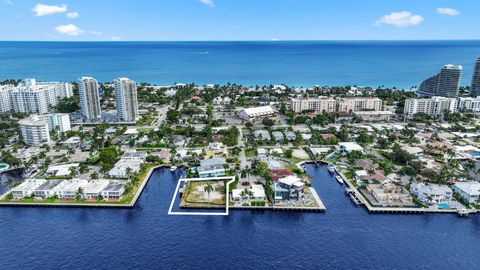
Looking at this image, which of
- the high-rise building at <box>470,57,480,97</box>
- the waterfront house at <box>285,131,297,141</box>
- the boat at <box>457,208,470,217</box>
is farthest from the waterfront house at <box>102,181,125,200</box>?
the high-rise building at <box>470,57,480,97</box>

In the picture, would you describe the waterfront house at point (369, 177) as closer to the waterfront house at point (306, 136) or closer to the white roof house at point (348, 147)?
the white roof house at point (348, 147)

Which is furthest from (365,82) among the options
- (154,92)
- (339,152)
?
(339,152)

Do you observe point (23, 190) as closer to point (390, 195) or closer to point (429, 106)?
point (390, 195)

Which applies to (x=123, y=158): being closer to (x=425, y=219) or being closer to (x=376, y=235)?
(x=376, y=235)

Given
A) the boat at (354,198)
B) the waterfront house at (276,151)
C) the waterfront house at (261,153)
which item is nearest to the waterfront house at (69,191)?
the waterfront house at (261,153)

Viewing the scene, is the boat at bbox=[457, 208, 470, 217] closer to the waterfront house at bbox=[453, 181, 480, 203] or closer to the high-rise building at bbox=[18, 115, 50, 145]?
the waterfront house at bbox=[453, 181, 480, 203]

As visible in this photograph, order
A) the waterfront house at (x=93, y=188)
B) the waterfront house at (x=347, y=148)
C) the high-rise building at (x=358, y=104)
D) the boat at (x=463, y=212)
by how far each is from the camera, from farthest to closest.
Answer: the high-rise building at (x=358, y=104), the waterfront house at (x=347, y=148), the waterfront house at (x=93, y=188), the boat at (x=463, y=212)
